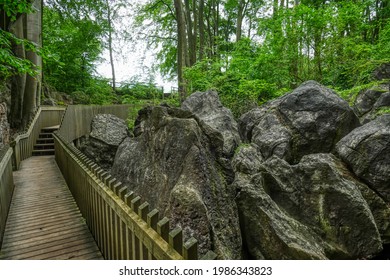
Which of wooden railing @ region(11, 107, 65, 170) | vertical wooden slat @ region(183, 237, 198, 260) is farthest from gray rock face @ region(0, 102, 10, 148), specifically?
vertical wooden slat @ region(183, 237, 198, 260)

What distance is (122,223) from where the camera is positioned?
2838 mm

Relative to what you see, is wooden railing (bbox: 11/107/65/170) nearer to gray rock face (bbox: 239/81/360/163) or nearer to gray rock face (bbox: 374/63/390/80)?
gray rock face (bbox: 239/81/360/163)

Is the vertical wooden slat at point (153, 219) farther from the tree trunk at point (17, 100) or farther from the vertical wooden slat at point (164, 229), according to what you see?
the tree trunk at point (17, 100)

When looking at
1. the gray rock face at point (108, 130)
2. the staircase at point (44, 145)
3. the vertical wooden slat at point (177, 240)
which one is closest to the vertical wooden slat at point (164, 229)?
the vertical wooden slat at point (177, 240)

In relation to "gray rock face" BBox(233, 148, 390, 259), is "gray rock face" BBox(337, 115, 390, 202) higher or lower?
higher

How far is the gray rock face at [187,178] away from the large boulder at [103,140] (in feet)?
16.4

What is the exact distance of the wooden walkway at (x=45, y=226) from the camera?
12.4 ft

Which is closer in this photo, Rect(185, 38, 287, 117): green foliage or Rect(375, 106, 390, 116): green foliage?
Rect(375, 106, 390, 116): green foliage

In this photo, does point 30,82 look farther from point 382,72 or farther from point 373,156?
point 382,72

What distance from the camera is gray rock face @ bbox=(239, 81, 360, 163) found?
859 cm

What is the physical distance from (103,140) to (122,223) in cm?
1005

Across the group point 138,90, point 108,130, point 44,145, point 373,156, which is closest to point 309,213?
point 373,156

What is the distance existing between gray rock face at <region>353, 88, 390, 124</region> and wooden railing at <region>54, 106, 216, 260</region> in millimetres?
8699

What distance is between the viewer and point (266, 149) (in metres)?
8.71
